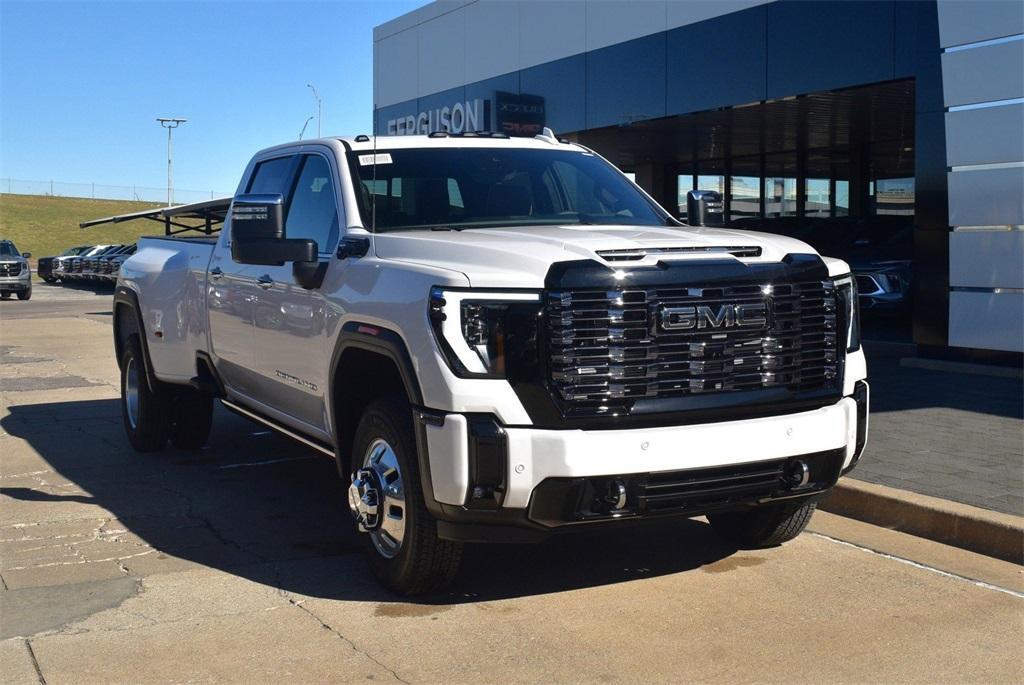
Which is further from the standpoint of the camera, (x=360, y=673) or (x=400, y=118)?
(x=400, y=118)

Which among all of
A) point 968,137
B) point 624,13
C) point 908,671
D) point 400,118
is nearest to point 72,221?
point 400,118

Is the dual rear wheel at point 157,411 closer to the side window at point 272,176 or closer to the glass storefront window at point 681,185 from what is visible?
the side window at point 272,176

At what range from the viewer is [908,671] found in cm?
425

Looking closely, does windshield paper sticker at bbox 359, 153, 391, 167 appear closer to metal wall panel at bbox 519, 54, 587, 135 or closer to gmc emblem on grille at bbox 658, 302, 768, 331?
gmc emblem on grille at bbox 658, 302, 768, 331

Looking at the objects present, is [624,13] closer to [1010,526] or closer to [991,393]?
[991,393]

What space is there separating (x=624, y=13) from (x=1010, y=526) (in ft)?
50.3

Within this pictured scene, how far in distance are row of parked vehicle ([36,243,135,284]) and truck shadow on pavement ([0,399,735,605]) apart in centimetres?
3550

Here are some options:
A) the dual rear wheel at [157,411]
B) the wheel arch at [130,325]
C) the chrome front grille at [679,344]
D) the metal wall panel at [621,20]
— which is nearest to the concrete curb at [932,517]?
the chrome front grille at [679,344]

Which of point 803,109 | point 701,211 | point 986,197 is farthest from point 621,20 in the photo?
point 701,211

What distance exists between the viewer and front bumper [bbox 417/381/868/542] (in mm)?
4410

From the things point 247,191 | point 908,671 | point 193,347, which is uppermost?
point 247,191

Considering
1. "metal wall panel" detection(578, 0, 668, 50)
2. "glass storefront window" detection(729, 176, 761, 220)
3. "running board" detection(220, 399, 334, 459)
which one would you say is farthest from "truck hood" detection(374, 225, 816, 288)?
"glass storefront window" detection(729, 176, 761, 220)

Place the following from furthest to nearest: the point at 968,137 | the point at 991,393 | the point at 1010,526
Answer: the point at 968,137
the point at 991,393
the point at 1010,526

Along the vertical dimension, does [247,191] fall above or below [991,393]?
above
